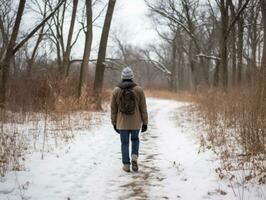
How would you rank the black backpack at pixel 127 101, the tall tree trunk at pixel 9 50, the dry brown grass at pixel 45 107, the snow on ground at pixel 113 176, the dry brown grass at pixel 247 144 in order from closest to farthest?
1. the snow on ground at pixel 113 176
2. the dry brown grass at pixel 247 144
3. the black backpack at pixel 127 101
4. the dry brown grass at pixel 45 107
5. the tall tree trunk at pixel 9 50

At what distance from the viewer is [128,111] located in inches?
301

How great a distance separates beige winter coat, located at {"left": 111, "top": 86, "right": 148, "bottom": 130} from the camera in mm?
7719

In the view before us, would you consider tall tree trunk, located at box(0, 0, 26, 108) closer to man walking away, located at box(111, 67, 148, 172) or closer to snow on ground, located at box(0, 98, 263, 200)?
snow on ground, located at box(0, 98, 263, 200)

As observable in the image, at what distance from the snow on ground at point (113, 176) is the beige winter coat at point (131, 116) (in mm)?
831

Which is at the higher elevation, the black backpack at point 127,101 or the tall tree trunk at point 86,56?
the tall tree trunk at point 86,56

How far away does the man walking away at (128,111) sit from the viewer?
7664 mm

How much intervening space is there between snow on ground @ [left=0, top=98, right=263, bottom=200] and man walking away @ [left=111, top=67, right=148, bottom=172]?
357 millimetres

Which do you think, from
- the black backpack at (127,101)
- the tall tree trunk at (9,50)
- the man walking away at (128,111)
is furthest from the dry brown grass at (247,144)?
the tall tree trunk at (9,50)

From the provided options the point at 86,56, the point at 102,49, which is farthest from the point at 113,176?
the point at 102,49

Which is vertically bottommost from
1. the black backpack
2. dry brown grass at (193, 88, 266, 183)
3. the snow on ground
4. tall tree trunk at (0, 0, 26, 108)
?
the snow on ground

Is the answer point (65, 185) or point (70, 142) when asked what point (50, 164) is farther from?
point (70, 142)

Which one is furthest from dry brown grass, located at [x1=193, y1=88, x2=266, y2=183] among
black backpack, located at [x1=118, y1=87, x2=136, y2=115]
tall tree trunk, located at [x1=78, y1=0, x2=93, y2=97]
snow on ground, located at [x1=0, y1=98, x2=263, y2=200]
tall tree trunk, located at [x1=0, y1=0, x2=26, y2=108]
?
tall tree trunk, located at [x1=78, y1=0, x2=93, y2=97]

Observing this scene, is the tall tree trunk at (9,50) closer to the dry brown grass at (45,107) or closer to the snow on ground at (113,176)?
the dry brown grass at (45,107)

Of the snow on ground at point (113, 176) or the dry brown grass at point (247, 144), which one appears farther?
the dry brown grass at point (247, 144)
